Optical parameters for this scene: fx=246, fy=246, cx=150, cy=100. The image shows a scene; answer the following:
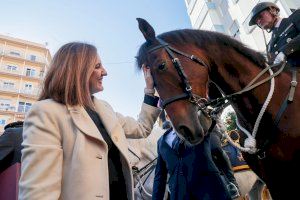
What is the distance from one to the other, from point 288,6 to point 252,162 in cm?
1319

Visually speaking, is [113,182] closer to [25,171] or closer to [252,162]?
[25,171]

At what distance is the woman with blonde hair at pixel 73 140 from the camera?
4.86 feet

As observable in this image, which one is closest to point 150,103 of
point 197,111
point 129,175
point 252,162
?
point 197,111

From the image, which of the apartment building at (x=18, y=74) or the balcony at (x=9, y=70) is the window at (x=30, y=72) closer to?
the apartment building at (x=18, y=74)

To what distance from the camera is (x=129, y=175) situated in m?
1.88

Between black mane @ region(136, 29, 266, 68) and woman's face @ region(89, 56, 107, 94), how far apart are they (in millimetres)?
538

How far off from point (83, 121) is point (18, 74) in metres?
45.6

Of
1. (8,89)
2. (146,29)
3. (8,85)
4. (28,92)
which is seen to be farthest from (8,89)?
(146,29)

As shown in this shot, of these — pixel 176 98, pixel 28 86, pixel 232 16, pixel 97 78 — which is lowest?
pixel 176 98

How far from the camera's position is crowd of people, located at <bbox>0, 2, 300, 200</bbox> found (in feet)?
4.94

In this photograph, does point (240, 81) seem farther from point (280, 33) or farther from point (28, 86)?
point (28, 86)

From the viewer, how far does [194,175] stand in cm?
265

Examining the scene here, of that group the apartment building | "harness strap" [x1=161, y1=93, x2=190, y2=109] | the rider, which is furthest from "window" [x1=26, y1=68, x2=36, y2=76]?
"harness strap" [x1=161, y1=93, x2=190, y2=109]

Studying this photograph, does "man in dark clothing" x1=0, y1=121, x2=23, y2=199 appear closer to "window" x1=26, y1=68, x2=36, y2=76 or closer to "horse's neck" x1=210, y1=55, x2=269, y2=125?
"horse's neck" x1=210, y1=55, x2=269, y2=125
